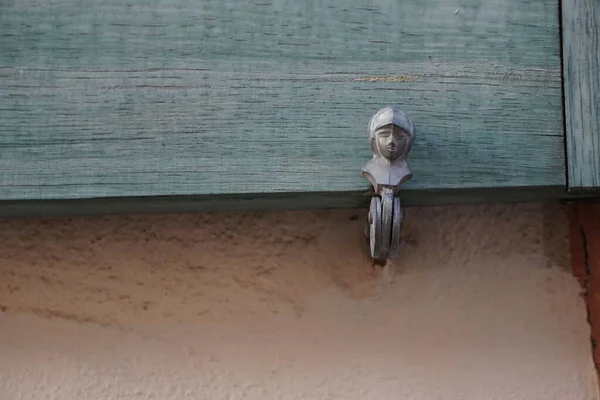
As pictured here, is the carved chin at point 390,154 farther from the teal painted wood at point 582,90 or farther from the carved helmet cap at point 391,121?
the teal painted wood at point 582,90

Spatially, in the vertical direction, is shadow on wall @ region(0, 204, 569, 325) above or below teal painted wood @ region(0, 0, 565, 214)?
below

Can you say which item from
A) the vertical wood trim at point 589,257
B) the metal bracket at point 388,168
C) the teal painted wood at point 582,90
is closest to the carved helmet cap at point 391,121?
the metal bracket at point 388,168

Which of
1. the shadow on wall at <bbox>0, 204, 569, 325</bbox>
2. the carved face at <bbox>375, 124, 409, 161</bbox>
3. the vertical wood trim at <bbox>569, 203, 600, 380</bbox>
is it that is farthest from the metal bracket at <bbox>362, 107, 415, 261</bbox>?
the vertical wood trim at <bbox>569, 203, 600, 380</bbox>

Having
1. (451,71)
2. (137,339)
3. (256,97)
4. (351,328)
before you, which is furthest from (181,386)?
(451,71)

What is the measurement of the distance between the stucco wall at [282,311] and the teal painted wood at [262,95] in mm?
139

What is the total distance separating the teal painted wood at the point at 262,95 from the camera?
0.73 meters

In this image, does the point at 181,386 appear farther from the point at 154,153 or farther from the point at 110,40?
the point at 110,40

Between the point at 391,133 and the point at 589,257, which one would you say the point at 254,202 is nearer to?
the point at 391,133

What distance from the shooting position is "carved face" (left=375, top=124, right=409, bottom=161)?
0.71 m

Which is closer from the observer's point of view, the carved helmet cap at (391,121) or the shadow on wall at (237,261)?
the carved helmet cap at (391,121)

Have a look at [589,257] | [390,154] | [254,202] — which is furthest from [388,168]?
[589,257]

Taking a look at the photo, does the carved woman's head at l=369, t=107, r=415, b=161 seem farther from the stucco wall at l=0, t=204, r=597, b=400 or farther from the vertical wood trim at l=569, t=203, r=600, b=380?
the vertical wood trim at l=569, t=203, r=600, b=380

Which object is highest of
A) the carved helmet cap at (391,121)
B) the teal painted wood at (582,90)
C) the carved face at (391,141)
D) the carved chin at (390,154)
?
the teal painted wood at (582,90)

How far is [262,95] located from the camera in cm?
75
